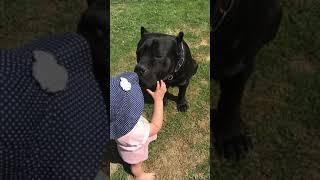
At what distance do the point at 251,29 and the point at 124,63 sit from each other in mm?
737

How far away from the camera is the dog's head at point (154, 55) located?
6.83ft

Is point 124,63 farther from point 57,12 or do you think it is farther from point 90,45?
point 57,12

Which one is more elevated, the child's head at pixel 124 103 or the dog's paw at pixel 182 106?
the child's head at pixel 124 103

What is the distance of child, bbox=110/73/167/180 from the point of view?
2.21m

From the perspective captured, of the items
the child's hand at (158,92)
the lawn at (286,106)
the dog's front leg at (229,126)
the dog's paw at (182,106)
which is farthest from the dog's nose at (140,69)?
the lawn at (286,106)

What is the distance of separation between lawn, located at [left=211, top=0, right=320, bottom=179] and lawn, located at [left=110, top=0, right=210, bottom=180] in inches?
19.0

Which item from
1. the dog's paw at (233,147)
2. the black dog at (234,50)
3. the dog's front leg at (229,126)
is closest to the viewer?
the black dog at (234,50)

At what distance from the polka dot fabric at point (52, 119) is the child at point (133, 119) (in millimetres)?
124

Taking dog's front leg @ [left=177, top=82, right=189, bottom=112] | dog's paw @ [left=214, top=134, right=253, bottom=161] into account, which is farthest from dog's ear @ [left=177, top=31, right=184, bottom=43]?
dog's paw @ [left=214, top=134, right=253, bottom=161]

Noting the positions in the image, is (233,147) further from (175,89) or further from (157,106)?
(157,106)

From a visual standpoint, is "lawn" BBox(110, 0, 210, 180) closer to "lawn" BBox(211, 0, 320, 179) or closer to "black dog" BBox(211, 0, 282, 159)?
"black dog" BBox(211, 0, 282, 159)

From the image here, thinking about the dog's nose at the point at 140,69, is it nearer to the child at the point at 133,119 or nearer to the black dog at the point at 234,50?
the child at the point at 133,119

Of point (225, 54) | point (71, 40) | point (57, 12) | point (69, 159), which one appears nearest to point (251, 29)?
point (225, 54)

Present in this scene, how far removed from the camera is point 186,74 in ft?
8.05
